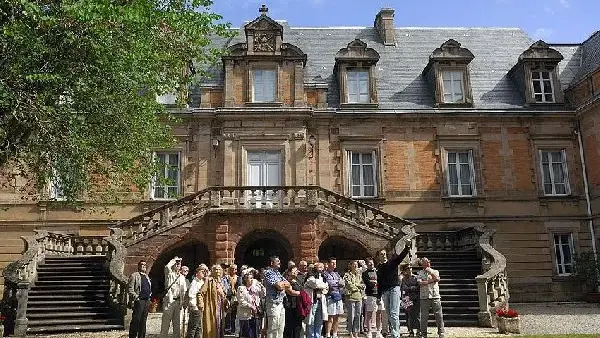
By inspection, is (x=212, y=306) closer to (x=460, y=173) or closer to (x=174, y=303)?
(x=174, y=303)

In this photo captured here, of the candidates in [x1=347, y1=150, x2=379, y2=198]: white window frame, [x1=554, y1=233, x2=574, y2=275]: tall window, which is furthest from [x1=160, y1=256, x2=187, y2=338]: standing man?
[x1=554, y1=233, x2=574, y2=275]: tall window

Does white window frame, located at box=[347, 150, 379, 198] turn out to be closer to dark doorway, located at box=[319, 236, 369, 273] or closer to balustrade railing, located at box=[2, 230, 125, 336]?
dark doorway, located at box=[319, 236, 369, 273]

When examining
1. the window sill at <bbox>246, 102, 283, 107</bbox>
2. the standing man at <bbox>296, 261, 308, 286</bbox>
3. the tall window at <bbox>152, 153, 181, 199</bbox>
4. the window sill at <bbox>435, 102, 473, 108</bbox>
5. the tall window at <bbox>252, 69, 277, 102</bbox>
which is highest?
the tall window at <bbox>252, 69, 277, 102</bbox>

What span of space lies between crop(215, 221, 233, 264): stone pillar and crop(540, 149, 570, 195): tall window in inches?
511

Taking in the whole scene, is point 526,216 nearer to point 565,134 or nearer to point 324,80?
point 565,134

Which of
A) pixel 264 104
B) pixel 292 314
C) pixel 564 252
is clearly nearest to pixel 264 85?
pixel 264 104

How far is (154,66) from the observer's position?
Result: 14.5 meters

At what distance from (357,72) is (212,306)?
14.6 meters

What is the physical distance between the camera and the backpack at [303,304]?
10055mm

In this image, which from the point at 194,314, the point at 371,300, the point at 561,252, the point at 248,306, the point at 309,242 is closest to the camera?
the point at 194,314

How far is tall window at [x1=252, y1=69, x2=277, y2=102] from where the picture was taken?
72.0 ft

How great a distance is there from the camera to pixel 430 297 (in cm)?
1167

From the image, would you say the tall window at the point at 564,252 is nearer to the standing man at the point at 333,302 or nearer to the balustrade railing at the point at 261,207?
the balustrade railing at the point at 261,207

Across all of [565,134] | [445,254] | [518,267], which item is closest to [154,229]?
[445,254]
